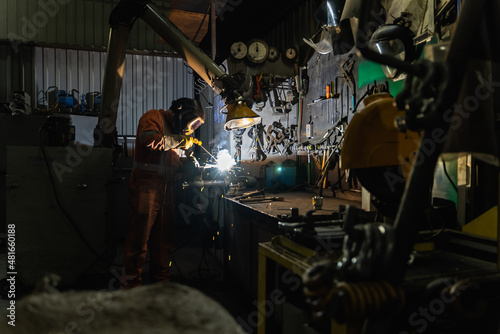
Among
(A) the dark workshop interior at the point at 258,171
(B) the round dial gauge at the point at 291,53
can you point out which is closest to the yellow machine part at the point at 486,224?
(A) the dark workshop interior at the point at 258,171

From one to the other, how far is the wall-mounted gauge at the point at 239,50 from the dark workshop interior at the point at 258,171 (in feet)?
0.05

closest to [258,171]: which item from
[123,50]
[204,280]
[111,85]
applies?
[204,280]

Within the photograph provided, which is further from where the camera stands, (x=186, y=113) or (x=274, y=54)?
(x=274, y=54)

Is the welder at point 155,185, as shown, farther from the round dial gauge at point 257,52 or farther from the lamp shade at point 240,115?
the round dial gauge at point 257,52

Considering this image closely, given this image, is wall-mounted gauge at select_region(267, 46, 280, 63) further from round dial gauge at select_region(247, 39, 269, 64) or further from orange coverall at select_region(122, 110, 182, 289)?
orange coverall at select_region(122, 110, 182, 289)

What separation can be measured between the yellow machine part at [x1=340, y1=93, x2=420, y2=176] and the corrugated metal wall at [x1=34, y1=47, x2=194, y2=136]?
20.7 feet

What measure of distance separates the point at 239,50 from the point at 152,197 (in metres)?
2.36

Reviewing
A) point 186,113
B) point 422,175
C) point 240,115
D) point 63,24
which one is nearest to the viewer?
point 422,175

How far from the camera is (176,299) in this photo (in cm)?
72

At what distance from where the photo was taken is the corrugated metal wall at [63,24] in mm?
6363

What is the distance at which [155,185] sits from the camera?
2.85 meters

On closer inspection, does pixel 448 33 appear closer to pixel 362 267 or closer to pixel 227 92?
pixel 362 267

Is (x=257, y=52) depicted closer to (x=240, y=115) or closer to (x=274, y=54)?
(x=274, y=54)

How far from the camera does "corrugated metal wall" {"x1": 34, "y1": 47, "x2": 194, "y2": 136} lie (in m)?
6.36
